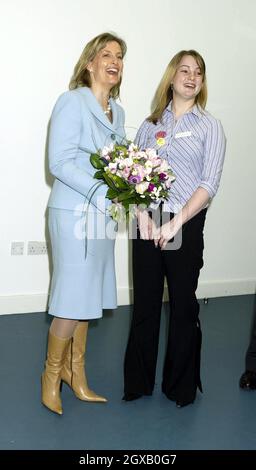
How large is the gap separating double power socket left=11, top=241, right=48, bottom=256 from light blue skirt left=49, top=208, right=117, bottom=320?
184 cm

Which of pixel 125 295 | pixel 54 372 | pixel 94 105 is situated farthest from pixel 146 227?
pixel 125 295

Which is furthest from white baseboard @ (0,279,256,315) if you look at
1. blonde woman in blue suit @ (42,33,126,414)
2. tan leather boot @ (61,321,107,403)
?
blonde woman in blue suit @ (42,33,126,414)

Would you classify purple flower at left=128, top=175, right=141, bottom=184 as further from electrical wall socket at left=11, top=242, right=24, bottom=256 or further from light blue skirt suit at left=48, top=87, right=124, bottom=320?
electrical wall socket at left=11, top=242, right=24, bottom=256

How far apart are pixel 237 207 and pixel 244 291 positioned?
0.84 m

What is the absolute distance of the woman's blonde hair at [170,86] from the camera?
3.00 meters

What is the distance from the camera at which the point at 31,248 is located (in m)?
4.78

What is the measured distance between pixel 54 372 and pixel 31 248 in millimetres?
1927

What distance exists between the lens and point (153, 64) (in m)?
4.99

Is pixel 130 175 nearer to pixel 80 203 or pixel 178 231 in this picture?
pixel 80 203

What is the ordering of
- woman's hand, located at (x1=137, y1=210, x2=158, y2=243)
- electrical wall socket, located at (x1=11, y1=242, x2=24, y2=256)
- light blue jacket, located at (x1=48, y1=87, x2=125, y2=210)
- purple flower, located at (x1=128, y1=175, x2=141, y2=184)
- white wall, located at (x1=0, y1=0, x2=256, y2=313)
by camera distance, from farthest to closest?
electrical wall socket, located at (x1=11, y1=242, x2=24, y2=256) → white wall, located at (x1=0, y1=0, x2=256, y2=313) → woman's hand, located at (x1=137, y1=210, x2=158, y2=243) → light blue jacket, located at (x1=48, y1=87, x2=125, y2=210) → purple flower, located at (x1=128, y1=175, x2=141, y2=184)

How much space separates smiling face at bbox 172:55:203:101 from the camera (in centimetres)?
297

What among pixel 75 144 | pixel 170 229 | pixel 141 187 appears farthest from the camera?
pixel 170 229
